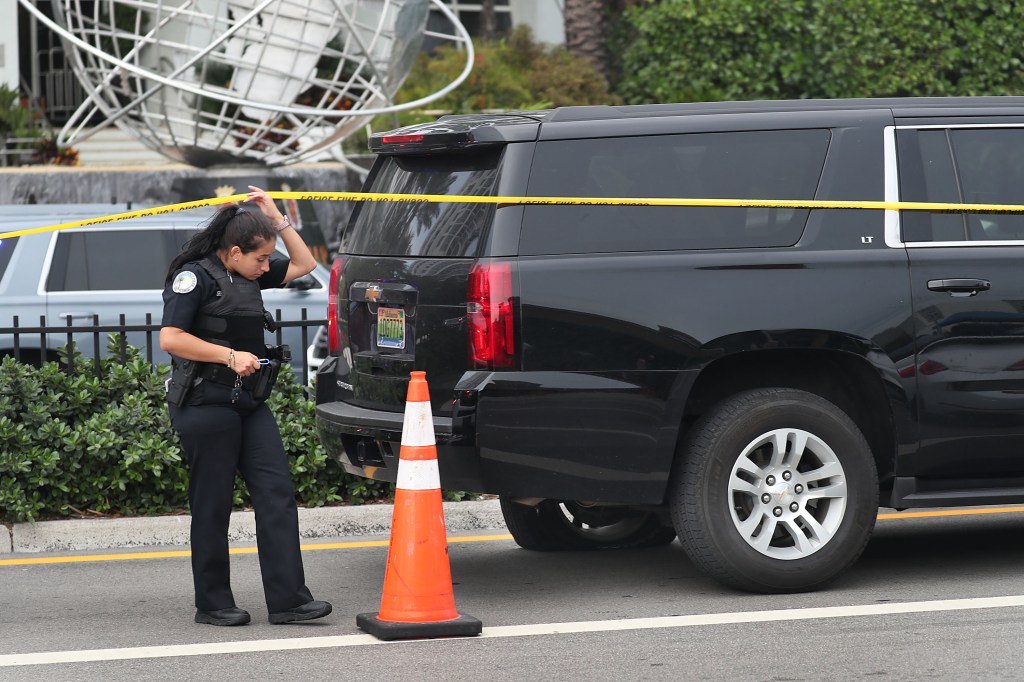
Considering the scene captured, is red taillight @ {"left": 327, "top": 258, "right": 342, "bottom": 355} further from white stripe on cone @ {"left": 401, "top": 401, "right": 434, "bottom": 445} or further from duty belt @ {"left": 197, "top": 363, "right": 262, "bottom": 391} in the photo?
white stripe on cone @ {"left": 401, "top": 401, "right": 434, "bottom": 445}

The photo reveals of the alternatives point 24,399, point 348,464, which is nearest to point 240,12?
point 24,399

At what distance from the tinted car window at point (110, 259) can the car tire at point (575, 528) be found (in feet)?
16.2

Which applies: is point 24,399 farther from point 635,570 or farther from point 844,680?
point 844,680

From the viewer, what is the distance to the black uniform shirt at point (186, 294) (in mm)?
5684

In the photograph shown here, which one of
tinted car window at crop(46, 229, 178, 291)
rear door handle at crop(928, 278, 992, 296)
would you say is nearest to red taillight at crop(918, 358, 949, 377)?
rear door handle at crop(928, 278, 992, 296)

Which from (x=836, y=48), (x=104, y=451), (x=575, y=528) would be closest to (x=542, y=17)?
(x=836, y=48)

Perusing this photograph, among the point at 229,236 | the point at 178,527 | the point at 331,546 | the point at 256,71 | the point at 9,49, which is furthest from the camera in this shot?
the point at 9,49

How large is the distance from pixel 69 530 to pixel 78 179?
952 centimetres

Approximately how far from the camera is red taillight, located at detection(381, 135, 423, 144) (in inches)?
241

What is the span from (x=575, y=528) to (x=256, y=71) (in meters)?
9.90

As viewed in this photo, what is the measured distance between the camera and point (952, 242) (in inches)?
242

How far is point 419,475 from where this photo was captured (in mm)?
5543

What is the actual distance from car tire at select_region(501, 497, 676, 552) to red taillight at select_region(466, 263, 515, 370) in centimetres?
155

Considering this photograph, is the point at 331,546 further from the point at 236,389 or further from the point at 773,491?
the point at 773,491
